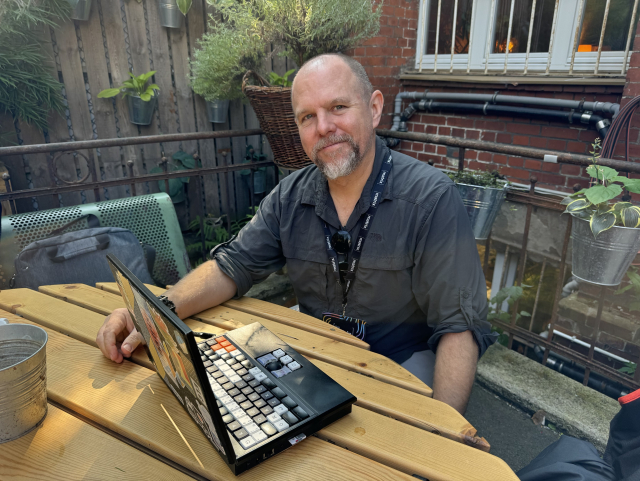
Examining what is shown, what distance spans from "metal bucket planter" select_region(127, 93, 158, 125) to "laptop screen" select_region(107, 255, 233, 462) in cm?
292

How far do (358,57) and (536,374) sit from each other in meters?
3.14

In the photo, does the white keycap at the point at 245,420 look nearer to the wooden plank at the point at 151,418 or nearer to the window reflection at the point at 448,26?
the wooden plank at the point at 151,418

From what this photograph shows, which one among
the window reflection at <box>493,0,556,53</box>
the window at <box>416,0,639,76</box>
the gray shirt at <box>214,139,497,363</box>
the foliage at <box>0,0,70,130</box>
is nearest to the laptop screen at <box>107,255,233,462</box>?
the gray shirt at <box>214,139,497,363</box>

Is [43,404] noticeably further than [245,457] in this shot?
Yes

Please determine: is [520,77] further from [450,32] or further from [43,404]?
[43,404]

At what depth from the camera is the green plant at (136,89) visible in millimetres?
3268

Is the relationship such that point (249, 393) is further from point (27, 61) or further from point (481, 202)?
point (27, 61)

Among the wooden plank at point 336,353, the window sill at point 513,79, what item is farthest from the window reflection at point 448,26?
the wooden plank at point 336,353

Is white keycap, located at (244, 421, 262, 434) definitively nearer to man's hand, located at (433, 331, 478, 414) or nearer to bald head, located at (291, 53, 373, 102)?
man's hand, located at (433, 331, 478, 414)

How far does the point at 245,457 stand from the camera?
700 mm

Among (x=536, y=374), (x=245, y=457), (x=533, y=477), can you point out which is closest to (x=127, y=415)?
(x=245, y=457)

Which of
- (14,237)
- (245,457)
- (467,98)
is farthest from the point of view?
(467,98)

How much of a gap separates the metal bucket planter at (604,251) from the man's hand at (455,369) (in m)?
1.12

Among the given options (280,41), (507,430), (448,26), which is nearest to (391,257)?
(507,430)
